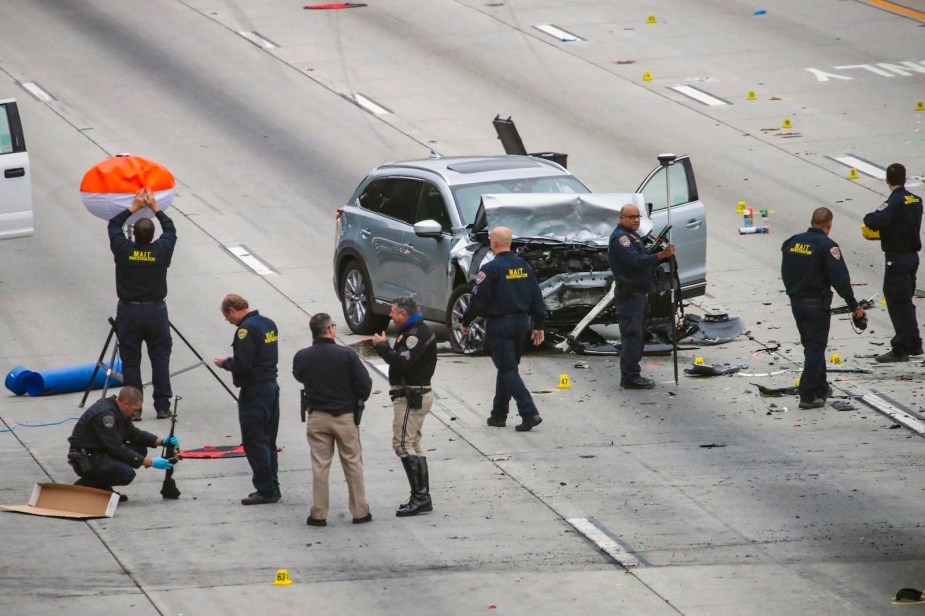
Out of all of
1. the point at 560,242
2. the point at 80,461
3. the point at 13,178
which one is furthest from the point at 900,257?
the point at 13,178

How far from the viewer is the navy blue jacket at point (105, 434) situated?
12.0m

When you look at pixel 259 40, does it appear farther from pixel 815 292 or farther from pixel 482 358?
pixel 815 292

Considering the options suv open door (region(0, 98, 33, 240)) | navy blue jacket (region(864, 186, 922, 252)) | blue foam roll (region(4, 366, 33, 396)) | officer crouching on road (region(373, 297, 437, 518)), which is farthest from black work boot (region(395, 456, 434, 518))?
suv open door (region(0, 98, 33, 240))

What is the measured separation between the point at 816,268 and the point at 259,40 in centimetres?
1872

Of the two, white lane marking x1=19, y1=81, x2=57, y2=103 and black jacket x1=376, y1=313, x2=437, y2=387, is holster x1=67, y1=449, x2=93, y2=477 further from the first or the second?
A: white lane marking x1=19, y1=81, x2=57, y2=103

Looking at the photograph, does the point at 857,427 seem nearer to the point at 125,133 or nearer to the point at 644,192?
the point at 644,192

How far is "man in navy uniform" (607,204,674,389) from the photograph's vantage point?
599 inches

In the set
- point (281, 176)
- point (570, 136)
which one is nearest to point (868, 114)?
point (570, 136)

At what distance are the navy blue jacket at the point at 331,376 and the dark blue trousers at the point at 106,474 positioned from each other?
1.56 m

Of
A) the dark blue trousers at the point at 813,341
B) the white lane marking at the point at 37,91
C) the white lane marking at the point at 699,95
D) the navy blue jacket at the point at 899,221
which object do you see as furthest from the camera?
the white lane marking at the point at 37,91

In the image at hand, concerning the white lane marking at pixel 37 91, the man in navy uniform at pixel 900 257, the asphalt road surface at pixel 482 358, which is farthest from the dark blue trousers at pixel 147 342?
the white lane marking at pixel 37 91

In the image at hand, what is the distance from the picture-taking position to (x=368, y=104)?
27328mm

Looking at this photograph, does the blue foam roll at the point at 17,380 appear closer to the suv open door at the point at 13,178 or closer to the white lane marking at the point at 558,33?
the suv open door at the point at 13,178

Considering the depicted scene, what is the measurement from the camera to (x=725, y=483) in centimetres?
1235
